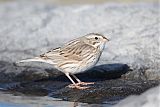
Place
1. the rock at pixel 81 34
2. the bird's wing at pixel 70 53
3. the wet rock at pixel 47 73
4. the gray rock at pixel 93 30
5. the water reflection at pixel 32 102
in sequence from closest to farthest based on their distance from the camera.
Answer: the water reflection at pixel 32 102
the rock at pixel 81 34
the bird's wing at pixel 70 53
the wet rock at pixel 47 73
the gray rock at pixel 93 30

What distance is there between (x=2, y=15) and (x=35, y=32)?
2346mm

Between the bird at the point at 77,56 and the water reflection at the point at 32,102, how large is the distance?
0.68m

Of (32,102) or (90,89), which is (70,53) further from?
(32,102)

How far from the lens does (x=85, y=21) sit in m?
13.8

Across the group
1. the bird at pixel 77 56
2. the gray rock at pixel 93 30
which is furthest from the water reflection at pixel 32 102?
the gray rock at pixel 93 30

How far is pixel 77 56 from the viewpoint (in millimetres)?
10445

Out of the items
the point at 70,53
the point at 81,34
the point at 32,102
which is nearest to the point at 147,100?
the point at 32,102

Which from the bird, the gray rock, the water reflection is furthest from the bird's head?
the water reflection

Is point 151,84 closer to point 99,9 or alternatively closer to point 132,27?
point 132,27

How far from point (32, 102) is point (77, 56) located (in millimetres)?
1261

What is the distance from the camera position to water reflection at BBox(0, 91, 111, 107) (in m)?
9.28

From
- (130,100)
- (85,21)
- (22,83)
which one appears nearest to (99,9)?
(85,21)

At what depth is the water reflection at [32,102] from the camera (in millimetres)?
9281

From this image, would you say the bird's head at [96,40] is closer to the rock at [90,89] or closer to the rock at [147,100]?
the rock at [90,89]
